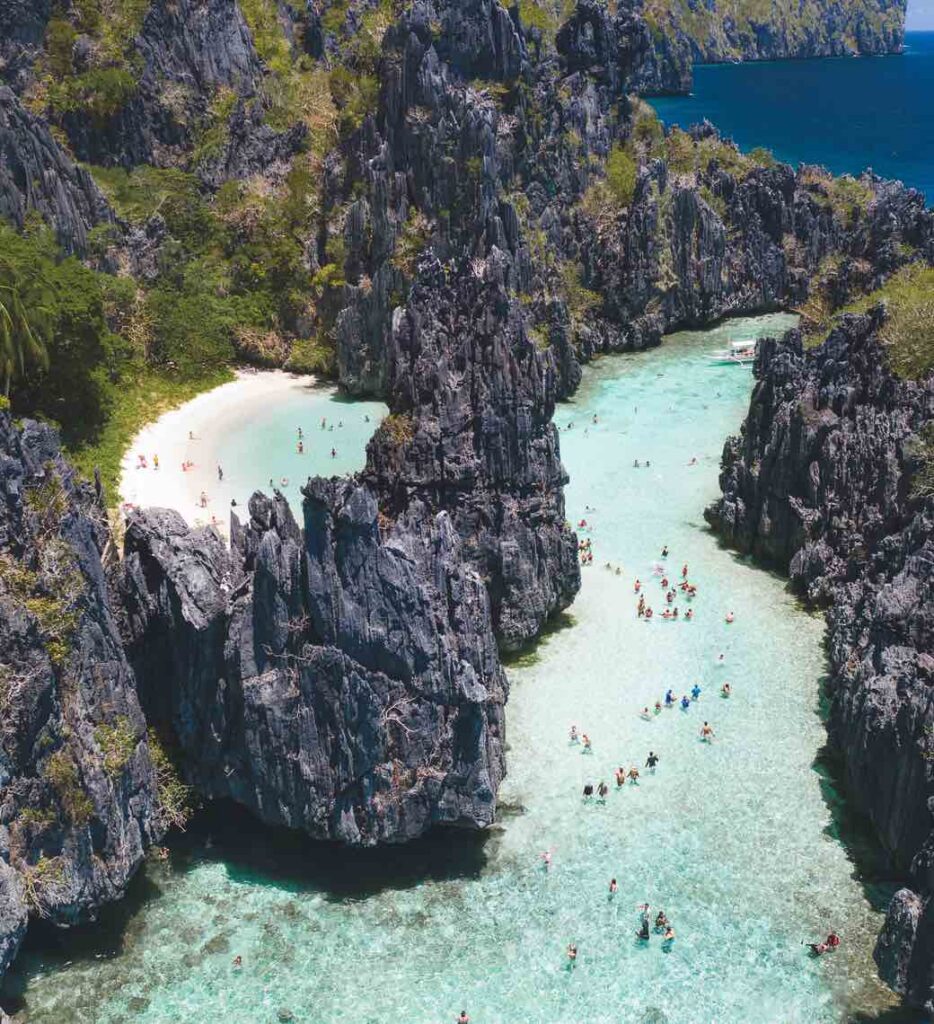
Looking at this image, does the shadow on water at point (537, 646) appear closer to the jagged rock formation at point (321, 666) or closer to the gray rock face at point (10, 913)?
the jagged rock formation at point (321, 666)

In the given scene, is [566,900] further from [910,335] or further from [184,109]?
[184,109]

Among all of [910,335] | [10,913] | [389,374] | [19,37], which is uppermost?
[19,37]

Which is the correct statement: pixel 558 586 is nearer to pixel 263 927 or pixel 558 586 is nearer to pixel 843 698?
pixel 843 698

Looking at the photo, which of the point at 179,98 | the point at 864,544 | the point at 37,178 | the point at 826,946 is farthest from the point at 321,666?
the point at 179,98

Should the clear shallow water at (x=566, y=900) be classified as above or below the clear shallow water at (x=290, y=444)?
below

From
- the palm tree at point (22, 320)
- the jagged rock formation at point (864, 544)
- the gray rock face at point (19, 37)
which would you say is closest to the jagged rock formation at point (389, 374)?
the gray rock face at point (19, 37)

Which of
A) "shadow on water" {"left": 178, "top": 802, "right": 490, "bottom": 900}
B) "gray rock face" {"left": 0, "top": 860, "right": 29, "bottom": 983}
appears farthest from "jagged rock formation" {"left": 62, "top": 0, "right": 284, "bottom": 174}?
"gray rock face" {"left": 0, "top": 860, "right": 29, "bottom": 983}

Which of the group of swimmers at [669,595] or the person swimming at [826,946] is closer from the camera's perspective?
the person swimming at [826,946]

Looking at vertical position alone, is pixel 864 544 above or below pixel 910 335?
below
